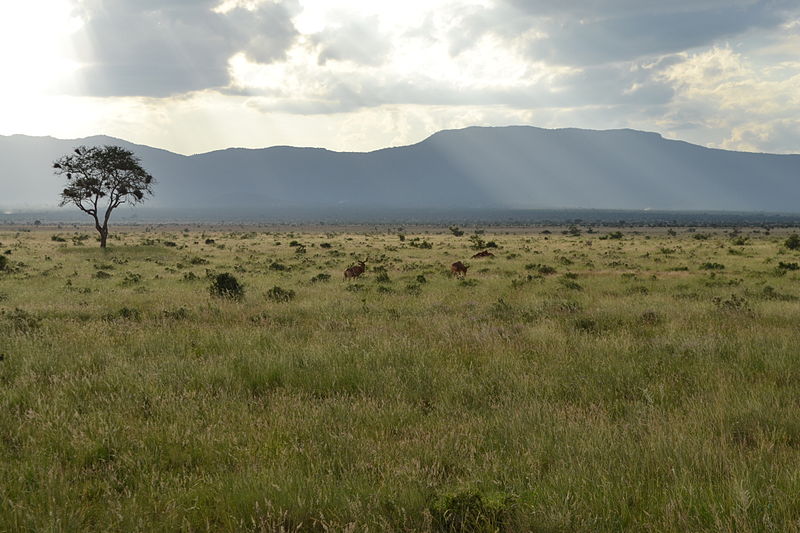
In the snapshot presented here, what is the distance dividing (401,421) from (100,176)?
47.7 m

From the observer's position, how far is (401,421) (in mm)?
5746

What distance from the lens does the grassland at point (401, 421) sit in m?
3.91

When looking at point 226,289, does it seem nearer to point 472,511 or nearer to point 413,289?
point 413,289

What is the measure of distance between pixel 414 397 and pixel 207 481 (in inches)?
115

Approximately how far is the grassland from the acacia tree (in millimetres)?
34889

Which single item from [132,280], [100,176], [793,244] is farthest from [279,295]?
[793,244]

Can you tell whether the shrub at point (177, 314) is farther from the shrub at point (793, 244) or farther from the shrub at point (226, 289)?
the shrub at point (793, 244)

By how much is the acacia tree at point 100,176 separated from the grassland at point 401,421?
34.9 meters

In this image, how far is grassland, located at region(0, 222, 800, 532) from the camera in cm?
391

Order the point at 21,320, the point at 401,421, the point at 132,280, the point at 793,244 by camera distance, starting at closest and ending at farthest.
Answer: the point at 401,421 → the point at 21,320 → the point at 132,280 → the point at 793,244

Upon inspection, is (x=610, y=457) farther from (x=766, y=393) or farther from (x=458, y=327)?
(x=458, y=327)

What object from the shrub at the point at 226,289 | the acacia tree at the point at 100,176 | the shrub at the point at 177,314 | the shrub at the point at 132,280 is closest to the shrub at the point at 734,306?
the shrub at the point at 177,314

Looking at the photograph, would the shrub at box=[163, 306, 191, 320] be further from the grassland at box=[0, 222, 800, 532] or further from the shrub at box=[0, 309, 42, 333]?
the shrub at box=[0, 309, 42, 333]

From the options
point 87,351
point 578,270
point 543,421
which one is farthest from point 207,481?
point 578,270
